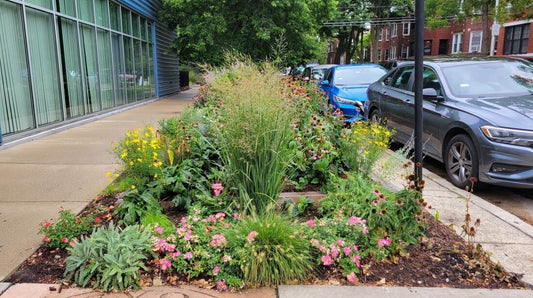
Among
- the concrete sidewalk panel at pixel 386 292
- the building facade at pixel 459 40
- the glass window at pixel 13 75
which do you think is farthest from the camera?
the building facade at pixel 459 40

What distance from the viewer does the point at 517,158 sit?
4508 mm

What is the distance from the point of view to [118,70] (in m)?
13.2

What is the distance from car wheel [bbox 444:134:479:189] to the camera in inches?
195

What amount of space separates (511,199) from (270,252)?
3.71 m

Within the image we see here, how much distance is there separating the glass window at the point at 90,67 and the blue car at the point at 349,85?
6.08m

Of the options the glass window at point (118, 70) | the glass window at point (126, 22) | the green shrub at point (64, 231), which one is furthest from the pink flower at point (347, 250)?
the glass window at point (126, 22)

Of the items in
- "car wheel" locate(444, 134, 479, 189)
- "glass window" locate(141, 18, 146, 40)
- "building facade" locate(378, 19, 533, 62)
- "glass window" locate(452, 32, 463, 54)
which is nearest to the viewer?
"car wheel" locate(444, 134, 479, 189)

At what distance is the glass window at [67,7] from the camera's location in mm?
9378

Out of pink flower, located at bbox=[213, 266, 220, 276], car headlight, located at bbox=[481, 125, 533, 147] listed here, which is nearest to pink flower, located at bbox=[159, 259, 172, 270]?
pink flower, located at bbox=[213, 266, 220, 276]

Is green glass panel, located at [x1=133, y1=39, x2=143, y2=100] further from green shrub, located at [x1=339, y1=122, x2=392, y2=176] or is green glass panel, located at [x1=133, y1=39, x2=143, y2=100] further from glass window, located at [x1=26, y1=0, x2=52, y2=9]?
green shrub, located at [x1=339, y1=122, x2=392, y2=176]

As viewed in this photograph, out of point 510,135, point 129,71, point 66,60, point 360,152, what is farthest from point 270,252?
point 129,71

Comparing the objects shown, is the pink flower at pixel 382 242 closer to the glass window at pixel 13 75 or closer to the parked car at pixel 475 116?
the parked car at pixel 475 116

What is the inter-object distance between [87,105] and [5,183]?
6.20m

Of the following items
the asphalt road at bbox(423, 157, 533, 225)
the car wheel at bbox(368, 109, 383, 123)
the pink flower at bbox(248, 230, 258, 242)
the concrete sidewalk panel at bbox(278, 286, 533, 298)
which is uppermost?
the car wheel at bbox(368, 109, 383, 123)
